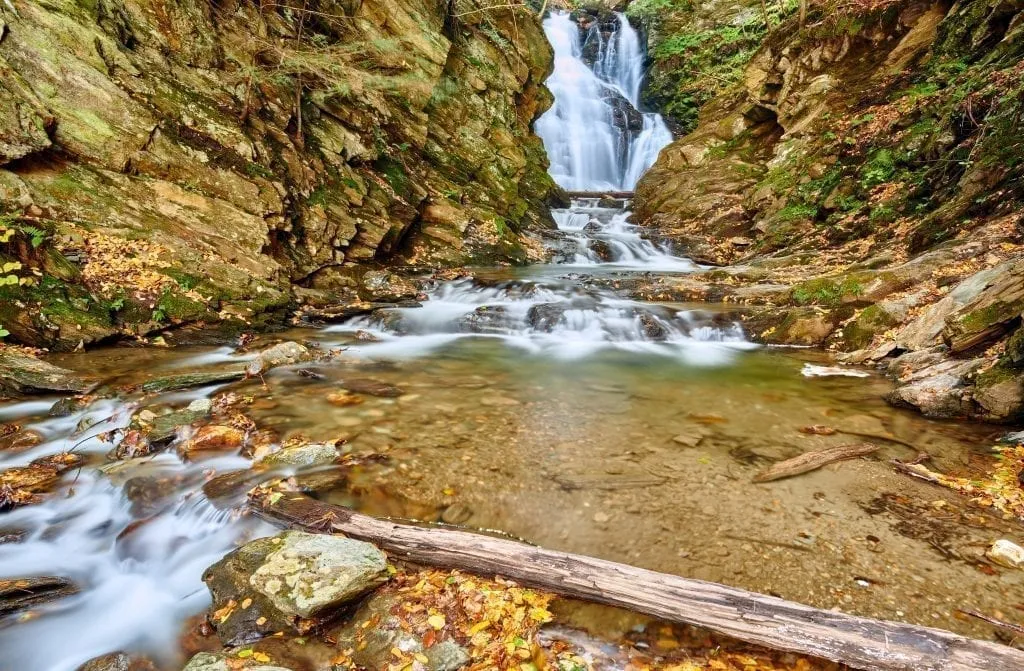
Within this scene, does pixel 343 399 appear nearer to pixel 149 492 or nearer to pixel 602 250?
pixel 149 492

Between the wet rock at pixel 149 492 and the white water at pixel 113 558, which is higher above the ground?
the wet rock at pixel 149 492

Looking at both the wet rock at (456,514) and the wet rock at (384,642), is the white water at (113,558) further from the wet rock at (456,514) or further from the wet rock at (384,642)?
the wet rock at (456,514)

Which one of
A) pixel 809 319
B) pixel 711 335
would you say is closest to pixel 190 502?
pixel 711 335

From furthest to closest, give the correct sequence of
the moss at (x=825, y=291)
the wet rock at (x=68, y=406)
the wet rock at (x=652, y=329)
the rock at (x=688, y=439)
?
the wet rock at (x=652, y=329) → the moss at (x=825, y=291) → the wet rock at (x=68, y=406) → the rock at (x=688, y=439)

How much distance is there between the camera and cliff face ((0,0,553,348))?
21.4ft

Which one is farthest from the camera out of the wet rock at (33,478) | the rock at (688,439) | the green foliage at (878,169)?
the green foliage at (878,169)

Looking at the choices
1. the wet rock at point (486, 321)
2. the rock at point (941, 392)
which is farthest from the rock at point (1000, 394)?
the wet rock at point (486, 321)

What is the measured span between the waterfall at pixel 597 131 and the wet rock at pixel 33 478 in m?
22.2

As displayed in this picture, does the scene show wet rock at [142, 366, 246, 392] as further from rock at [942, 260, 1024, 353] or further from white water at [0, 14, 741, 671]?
rock at [942, 260, 1024, 353]

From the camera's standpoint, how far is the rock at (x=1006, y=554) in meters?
2.55

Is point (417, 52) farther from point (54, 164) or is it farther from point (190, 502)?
point (190, 502)

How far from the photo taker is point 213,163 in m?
8.70

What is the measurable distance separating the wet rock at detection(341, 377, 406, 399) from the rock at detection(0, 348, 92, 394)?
106 inches

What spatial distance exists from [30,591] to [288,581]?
1.55 m
